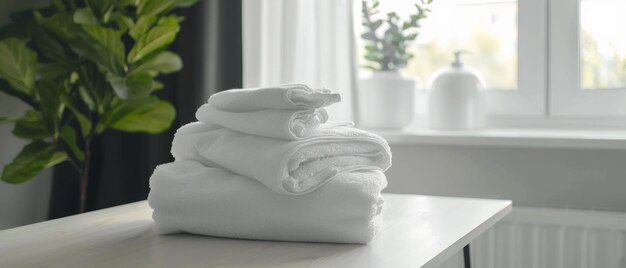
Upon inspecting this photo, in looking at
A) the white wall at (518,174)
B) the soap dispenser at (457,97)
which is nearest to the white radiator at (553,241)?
the white wall at (518,174)

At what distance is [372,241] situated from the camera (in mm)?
993

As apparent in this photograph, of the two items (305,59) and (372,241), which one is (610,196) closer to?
(305,59)

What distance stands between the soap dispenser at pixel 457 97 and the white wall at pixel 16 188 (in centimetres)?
123

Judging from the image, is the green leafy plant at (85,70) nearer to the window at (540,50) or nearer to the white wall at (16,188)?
the white wall at (16,188)

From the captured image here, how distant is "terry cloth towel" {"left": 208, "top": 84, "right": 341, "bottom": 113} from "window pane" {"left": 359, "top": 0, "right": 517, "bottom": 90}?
4.08 feet

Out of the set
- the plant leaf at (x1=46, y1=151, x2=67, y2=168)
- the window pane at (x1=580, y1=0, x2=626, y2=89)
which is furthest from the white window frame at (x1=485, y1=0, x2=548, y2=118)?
the plant leaf at (x1=46, y1=151, x2=67, y2=168)

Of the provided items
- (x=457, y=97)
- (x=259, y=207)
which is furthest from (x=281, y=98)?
(x=457, y=97)

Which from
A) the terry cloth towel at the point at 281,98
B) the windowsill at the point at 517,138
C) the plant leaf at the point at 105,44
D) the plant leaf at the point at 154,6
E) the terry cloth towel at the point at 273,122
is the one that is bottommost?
the windowsill at the point at 517,138

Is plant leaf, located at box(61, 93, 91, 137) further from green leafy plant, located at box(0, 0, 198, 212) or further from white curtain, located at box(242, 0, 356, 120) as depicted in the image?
white curtain, located at box(242, 0, 356, 120)

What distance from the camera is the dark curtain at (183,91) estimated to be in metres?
2.05

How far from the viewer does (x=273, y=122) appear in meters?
1.01

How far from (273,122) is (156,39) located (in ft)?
3.52

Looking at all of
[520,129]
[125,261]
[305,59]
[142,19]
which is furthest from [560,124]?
[125,261]

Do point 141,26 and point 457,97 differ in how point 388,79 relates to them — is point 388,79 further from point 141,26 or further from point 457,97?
point 141,26
